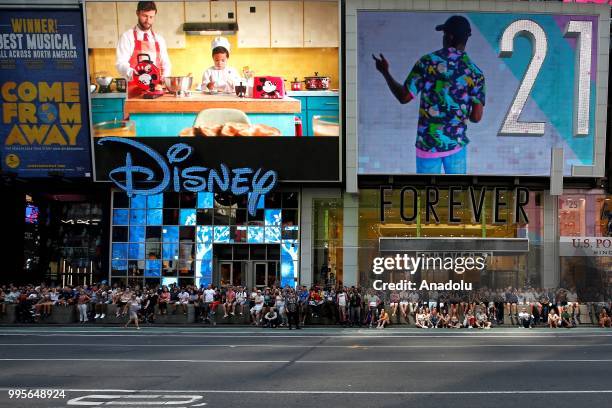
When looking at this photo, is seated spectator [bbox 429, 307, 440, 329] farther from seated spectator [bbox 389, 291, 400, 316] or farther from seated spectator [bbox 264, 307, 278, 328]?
seated spectator [bbox 264, 307, 278, 328]

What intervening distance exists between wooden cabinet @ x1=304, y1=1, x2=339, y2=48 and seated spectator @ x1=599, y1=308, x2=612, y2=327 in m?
17.8

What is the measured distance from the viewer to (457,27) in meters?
39.9

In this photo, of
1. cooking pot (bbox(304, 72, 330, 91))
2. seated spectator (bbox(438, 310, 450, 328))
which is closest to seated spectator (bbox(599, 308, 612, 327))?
seated spectator (bbox(438, 310, 450, 328))

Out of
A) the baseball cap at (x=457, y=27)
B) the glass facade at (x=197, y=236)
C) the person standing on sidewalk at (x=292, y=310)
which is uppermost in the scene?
the baseball cap at (x=457, y=27)

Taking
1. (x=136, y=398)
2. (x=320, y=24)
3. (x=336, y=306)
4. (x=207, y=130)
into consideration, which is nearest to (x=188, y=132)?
(x=207, y=130)

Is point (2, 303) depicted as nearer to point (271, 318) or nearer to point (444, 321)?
point (271, 318)

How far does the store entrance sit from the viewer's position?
4306 cm

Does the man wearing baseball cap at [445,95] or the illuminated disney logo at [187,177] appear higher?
the man wearing baseball cap at [445,95]

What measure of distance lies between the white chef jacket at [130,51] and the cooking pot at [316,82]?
7.03 m

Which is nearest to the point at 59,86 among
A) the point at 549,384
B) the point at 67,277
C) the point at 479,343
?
the point at 67,277

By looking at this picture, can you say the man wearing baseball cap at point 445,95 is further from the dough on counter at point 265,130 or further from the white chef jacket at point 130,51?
the white chef jacket at point 130,51

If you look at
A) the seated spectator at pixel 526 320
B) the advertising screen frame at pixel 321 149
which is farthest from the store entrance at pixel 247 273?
the seated spectator at pixel 526 320

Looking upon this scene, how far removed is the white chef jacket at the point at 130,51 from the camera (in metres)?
40.0

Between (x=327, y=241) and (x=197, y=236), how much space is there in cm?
711
